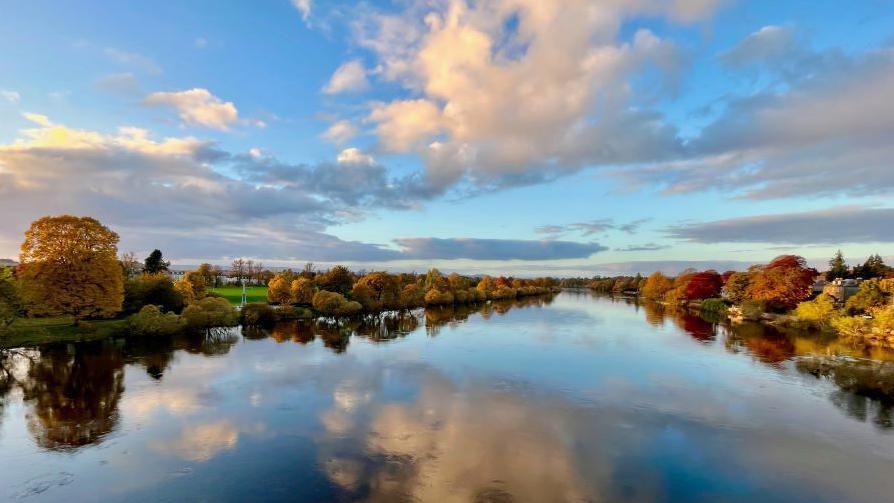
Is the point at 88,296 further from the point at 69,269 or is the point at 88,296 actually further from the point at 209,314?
the point at 209,314

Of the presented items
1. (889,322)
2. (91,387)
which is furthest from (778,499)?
(889,322)

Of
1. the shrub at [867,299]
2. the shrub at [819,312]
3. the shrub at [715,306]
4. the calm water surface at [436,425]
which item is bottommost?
the calm water surface at [436,425]

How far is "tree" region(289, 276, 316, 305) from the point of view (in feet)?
206

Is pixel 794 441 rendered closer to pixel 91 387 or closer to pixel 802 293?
pixel 91 387

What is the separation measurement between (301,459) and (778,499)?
50.7 feet

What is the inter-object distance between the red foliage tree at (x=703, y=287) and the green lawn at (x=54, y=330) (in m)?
108

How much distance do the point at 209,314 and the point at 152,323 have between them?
550cm

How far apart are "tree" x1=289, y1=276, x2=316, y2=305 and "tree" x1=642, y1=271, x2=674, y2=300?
107 metres

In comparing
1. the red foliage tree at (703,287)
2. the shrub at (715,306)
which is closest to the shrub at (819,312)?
the shrub at (715,306)

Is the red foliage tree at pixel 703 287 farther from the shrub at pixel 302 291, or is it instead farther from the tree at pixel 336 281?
the shrub at pixel 302 291

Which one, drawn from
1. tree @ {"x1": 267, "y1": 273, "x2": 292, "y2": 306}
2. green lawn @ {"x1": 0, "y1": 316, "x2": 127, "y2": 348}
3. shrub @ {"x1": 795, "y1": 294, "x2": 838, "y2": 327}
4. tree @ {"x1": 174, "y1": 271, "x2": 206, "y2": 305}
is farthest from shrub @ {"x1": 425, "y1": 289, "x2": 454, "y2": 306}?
shrub @ {"x1": 795, "y1": 294, "x2": 838, "y2": 327}

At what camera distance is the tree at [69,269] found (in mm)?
35125

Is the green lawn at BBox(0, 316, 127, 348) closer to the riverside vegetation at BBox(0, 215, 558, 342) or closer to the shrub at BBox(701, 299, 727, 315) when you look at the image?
the riverside vegetation at BBox(0, 215, 558, 342)

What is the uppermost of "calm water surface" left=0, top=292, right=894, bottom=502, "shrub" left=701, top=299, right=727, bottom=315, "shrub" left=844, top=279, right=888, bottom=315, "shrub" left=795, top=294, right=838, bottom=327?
"shrub" left=844, top=279, right=888, bottom=315
